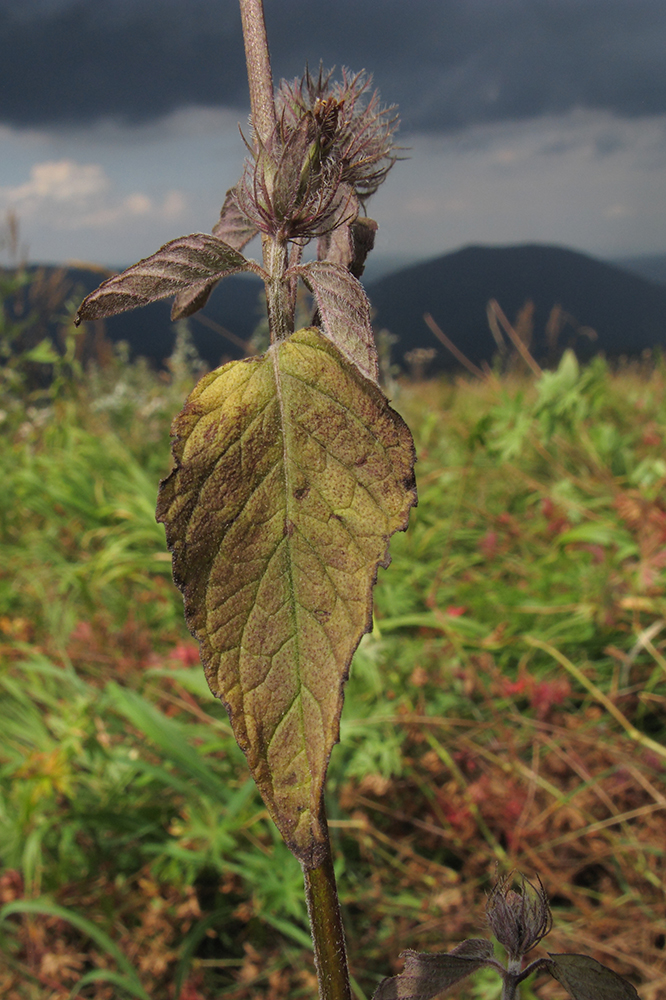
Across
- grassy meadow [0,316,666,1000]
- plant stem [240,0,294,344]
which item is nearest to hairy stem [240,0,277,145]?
plant stem [240,0,294,344]

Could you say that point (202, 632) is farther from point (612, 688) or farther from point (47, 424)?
point (47, 424)

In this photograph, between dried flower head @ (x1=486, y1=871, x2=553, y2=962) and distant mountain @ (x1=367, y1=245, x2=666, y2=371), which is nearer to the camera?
dried flower head @ (x1=486, y1=871, x2=553, y2=962)

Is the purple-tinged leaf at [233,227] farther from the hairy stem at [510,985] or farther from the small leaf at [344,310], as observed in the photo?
the hairy stem at [510,985]

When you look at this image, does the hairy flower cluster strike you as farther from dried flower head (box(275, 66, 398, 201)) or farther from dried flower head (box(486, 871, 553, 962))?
dried flower head (box(486, 871, 553, 962))

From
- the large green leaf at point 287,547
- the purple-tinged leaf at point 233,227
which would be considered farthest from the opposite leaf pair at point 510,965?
the purple-tinged leaf at point 233,227

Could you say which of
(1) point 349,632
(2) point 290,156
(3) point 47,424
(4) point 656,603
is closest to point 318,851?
(1) point 349,632
